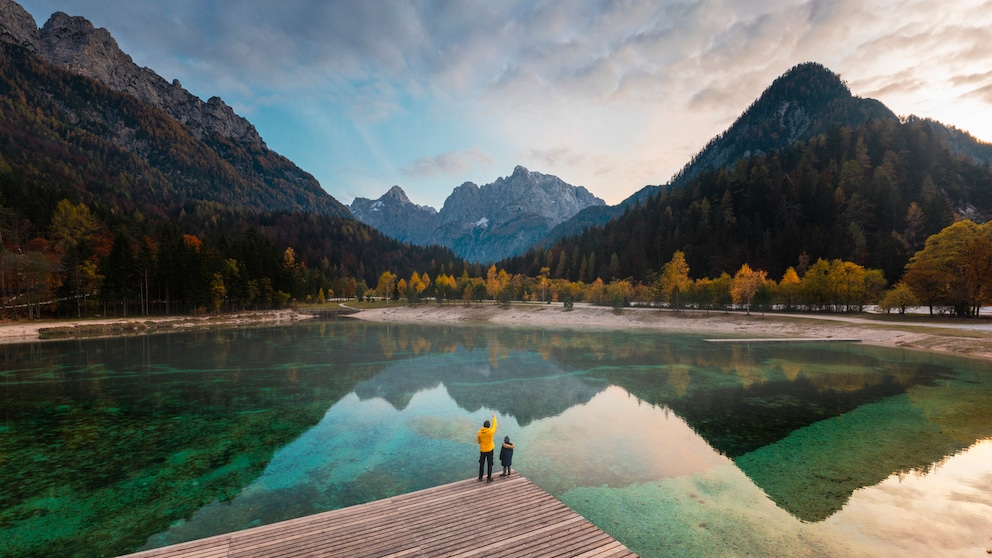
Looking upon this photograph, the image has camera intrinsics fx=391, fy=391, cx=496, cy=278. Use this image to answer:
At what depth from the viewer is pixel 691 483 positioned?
658 inches

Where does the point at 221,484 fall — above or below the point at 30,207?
below

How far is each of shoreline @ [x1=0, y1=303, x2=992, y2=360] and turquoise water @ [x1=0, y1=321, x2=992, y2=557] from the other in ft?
43.2

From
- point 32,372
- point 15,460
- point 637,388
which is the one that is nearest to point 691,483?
point 637,388

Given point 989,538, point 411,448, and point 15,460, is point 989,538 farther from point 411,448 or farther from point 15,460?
point 15,460

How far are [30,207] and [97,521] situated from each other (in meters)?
132

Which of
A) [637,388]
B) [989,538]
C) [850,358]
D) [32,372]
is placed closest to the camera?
[989,538]

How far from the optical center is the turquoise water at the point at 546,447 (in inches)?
523

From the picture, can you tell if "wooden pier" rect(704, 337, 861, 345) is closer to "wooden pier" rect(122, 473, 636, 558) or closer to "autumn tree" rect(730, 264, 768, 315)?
"autumn tree" rect(730, 264, 768, 315)

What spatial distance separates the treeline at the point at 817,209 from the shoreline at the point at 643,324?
54.6 metres

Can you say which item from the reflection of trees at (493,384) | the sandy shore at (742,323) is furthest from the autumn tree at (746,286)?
the reflection of trees at (493,384)

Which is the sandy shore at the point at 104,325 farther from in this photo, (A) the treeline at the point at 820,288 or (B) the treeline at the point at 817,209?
(B) the treeline at the point at 817,209

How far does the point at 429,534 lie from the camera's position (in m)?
10.9

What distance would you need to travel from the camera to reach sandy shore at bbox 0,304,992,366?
5475 cm

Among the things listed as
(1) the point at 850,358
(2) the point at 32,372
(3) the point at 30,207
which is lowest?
(1) the point at 850,358
